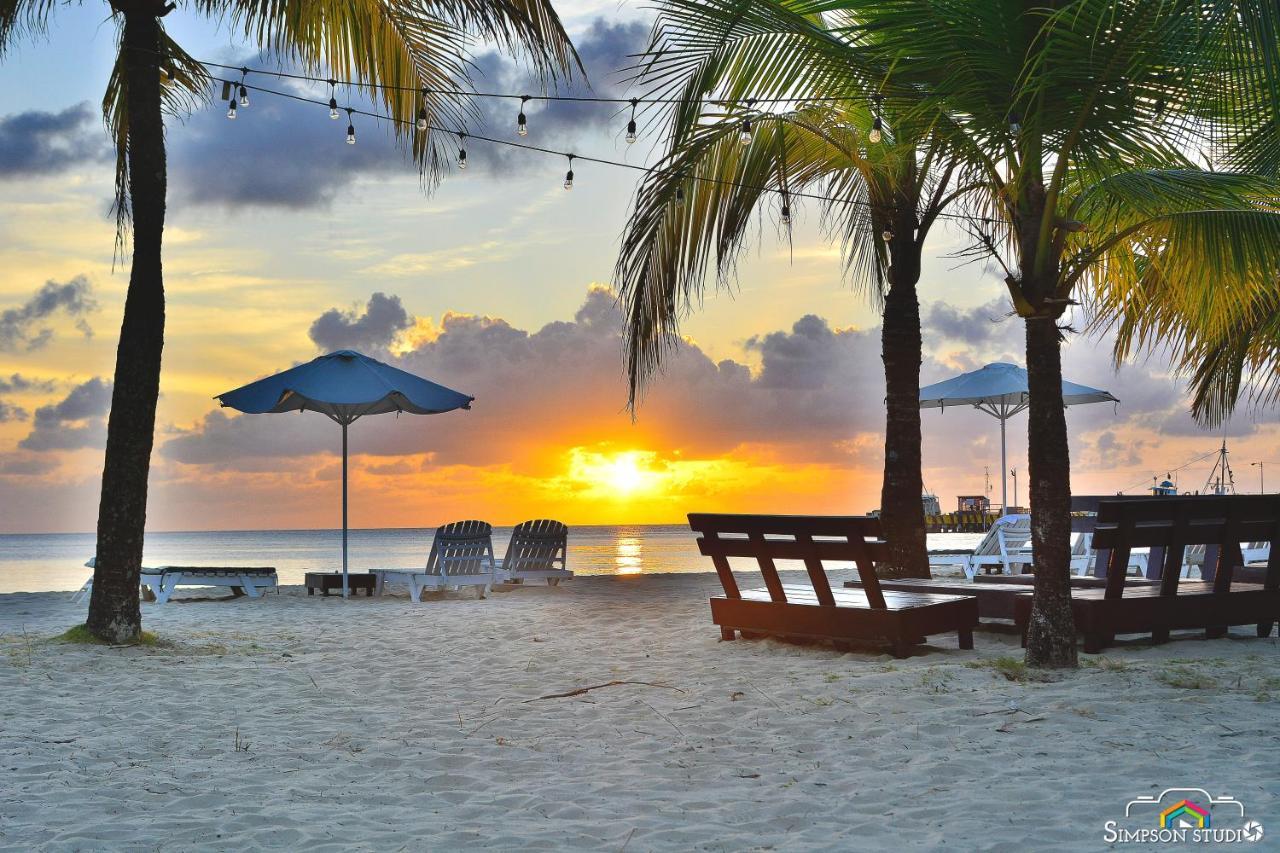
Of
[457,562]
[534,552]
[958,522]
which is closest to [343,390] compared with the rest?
[457,562]

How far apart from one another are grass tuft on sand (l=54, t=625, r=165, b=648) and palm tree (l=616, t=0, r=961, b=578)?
12.4 ft

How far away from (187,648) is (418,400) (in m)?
4.55

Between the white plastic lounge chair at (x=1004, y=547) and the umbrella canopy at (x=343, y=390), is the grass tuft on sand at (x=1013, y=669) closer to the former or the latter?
the white plastic lounge chair at (x=1004, y=547)

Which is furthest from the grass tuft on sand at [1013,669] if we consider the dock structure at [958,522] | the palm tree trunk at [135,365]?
the dock structure at [958,522]

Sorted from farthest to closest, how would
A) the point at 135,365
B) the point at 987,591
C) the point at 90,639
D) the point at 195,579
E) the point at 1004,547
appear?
the point at 1004,547 < the point at 195,579 < the point at 135,365 < the point at 90,639 < the point at 987,591

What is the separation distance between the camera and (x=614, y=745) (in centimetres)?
490

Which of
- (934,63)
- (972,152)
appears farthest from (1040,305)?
(934,63)

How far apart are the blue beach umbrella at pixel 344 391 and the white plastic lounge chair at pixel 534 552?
1527mm

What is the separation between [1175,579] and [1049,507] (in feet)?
4.81

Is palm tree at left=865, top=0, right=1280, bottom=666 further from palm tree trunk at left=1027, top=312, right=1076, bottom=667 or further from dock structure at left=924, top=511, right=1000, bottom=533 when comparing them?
dock structure at left=924, top=511, right=1000, bottom=533

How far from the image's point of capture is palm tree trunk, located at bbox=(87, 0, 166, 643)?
802 cm

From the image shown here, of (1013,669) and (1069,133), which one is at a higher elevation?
→ (1069,133)

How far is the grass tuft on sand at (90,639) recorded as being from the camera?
791cm

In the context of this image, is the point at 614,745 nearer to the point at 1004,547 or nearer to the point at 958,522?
the point at 1004,547
